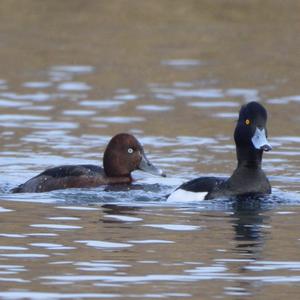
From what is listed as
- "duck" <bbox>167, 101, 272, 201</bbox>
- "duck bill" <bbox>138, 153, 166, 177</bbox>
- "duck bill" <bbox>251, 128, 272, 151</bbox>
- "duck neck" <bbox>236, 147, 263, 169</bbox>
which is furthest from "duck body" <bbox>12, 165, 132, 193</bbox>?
"duck bill" <bbox>251, 128, 272, 151</bbox>

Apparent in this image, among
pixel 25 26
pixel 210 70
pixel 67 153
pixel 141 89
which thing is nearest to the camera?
pixel 67 153

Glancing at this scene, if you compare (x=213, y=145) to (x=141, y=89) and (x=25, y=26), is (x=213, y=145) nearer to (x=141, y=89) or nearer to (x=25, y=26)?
(x=141, y=89)

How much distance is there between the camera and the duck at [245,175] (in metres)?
14.5

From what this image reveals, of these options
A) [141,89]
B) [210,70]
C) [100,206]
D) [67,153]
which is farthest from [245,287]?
[210,70]

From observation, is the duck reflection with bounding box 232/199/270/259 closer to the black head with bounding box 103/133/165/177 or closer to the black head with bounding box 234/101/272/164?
the black head with bounding box 234/101/272/164

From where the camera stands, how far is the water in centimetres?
1056

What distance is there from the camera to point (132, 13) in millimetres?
30531

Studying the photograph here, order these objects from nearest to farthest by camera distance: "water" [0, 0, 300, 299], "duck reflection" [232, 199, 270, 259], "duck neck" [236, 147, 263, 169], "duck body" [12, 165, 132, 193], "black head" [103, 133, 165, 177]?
"water" [0, 0, 300, 299]
"duck reflection" [232, 199, 270, 259]
"duck neck" [236, 147, 263, 169]
"duck body" [12, 165, 132, 193]
"black head" [103, 133, 165, 177]

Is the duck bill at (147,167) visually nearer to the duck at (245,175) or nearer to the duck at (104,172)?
the duck at (104,172)

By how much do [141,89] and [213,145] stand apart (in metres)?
4.71

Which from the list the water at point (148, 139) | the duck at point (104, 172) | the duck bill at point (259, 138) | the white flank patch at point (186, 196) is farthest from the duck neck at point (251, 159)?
the duck at point (104, 172)

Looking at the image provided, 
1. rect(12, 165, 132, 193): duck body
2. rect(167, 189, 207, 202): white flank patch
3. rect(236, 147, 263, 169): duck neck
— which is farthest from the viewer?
rect(12, 165, 132, 193): duck body

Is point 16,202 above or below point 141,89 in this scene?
below

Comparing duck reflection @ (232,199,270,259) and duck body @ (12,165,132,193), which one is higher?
duck body @ (12,165,132,193)
